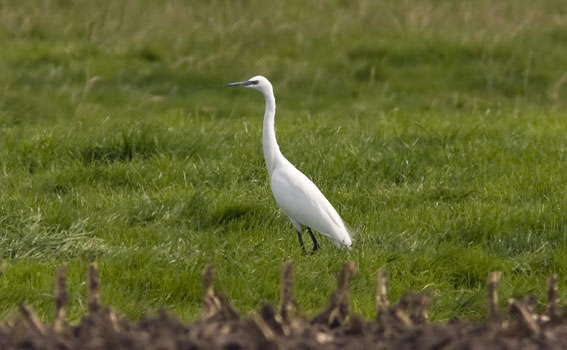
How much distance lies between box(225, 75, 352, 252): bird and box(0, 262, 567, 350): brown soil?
270cm

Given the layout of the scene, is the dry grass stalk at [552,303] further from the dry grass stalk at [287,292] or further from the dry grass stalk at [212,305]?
the dry grass stalk at [212,305]

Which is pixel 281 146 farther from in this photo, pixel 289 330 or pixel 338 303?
pixel 289 330

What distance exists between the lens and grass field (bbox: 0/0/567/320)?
576 cm

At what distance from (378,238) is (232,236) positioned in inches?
41.0

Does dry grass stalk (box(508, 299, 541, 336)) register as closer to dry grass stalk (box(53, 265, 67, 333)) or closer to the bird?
dry grass stalk (box(53, 265, 67, 333))

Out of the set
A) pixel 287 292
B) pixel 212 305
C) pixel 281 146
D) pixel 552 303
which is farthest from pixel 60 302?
pixel 281 146

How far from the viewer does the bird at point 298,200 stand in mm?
6059

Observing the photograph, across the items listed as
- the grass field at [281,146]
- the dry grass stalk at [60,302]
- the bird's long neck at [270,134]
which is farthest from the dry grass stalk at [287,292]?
the bird's long neck at [270,134]

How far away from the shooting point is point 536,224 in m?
6.43

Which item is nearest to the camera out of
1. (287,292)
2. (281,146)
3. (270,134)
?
(287,292)

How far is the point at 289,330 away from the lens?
3084mm

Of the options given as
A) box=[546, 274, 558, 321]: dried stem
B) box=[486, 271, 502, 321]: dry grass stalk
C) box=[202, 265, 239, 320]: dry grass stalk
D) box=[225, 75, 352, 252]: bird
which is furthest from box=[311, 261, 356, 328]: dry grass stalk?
box=[225, 75, 352, 252]: bird

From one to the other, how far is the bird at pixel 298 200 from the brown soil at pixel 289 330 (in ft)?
8.85

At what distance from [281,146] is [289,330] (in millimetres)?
5213
